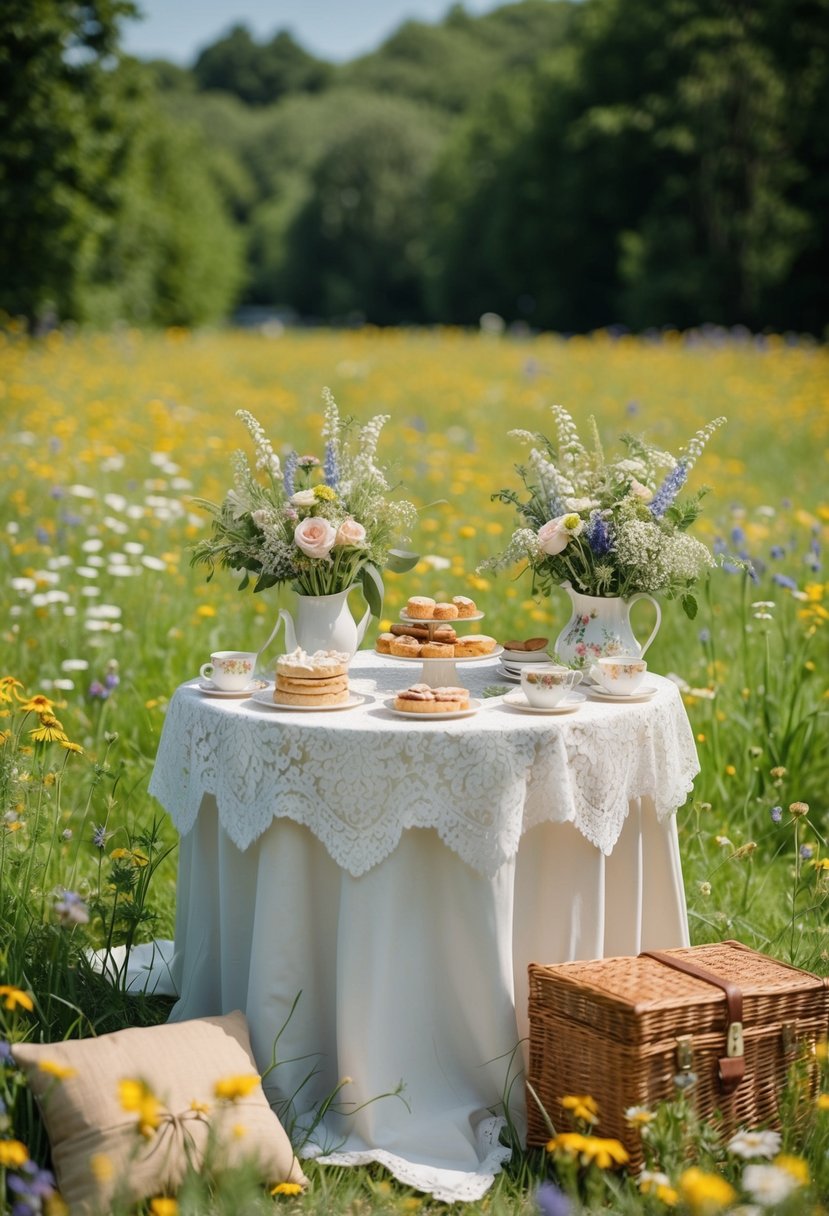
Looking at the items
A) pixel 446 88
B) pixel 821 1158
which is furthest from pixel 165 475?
pixel 446 88

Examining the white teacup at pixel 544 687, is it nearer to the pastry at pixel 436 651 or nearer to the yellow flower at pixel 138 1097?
the pastry at pixel 436 651

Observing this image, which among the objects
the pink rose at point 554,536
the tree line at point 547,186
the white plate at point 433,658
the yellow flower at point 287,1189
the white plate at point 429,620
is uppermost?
the tree line at point 547,186

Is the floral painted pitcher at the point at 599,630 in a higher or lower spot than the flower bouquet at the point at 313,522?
lower

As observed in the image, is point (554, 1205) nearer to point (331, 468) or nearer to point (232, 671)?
point (232, 671)

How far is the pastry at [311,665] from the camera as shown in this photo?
3.26 metres

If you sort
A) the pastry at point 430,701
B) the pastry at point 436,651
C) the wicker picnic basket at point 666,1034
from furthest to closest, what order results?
the pastry at point 436,651
the pastry at point 430,701
the wicker picnic basket at point 666,1034

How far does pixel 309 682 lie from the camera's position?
3.27 metres

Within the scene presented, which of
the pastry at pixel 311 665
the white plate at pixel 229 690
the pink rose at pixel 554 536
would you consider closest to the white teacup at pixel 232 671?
the white plate at pixel 229 690

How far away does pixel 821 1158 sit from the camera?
2.95 m

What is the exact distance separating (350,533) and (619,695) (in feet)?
2.65

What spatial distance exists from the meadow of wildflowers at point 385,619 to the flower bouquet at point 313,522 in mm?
227

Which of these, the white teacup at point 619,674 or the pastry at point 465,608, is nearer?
the white teacup at point 619,674

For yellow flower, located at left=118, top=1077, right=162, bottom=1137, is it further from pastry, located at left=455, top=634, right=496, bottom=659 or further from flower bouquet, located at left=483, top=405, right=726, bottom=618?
flower bouquet, located at left=483, top=405, right=726, bottom=618
